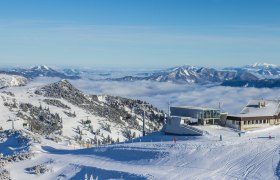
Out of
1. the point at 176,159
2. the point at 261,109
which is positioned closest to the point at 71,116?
the point at 261,109

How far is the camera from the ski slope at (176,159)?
2191 inches

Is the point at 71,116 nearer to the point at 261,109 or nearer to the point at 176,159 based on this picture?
the point at 261,109

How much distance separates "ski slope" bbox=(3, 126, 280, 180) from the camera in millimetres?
55656

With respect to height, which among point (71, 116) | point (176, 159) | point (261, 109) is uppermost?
point (261, 109)

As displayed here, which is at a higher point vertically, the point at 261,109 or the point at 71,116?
the point at 261,109

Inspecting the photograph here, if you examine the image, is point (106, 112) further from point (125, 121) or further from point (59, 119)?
point (59, 119)

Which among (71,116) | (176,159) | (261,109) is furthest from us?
(71,116)

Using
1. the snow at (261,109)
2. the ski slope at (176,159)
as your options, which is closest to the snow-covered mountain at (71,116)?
the snow at (261,109)

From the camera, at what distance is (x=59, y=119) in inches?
5689

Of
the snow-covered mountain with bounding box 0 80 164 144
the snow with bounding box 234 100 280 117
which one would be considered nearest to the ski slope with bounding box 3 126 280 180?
the snow with bounding box 234 100 280 117

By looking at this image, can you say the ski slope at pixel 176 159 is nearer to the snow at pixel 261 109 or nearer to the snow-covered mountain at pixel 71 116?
the snow at pixel 261 109

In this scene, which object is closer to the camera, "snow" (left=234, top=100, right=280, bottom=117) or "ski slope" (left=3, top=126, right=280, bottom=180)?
"ski slope" (left=3, top=126, right=280, bottom=180)

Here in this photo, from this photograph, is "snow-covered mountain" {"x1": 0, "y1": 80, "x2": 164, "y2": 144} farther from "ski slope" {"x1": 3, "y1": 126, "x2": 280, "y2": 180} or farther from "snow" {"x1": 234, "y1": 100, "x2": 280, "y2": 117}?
"ski slope" {"x1": 3, "y1": 126, "x2": 280, "y2": 180}

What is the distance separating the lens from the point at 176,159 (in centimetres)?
6144
